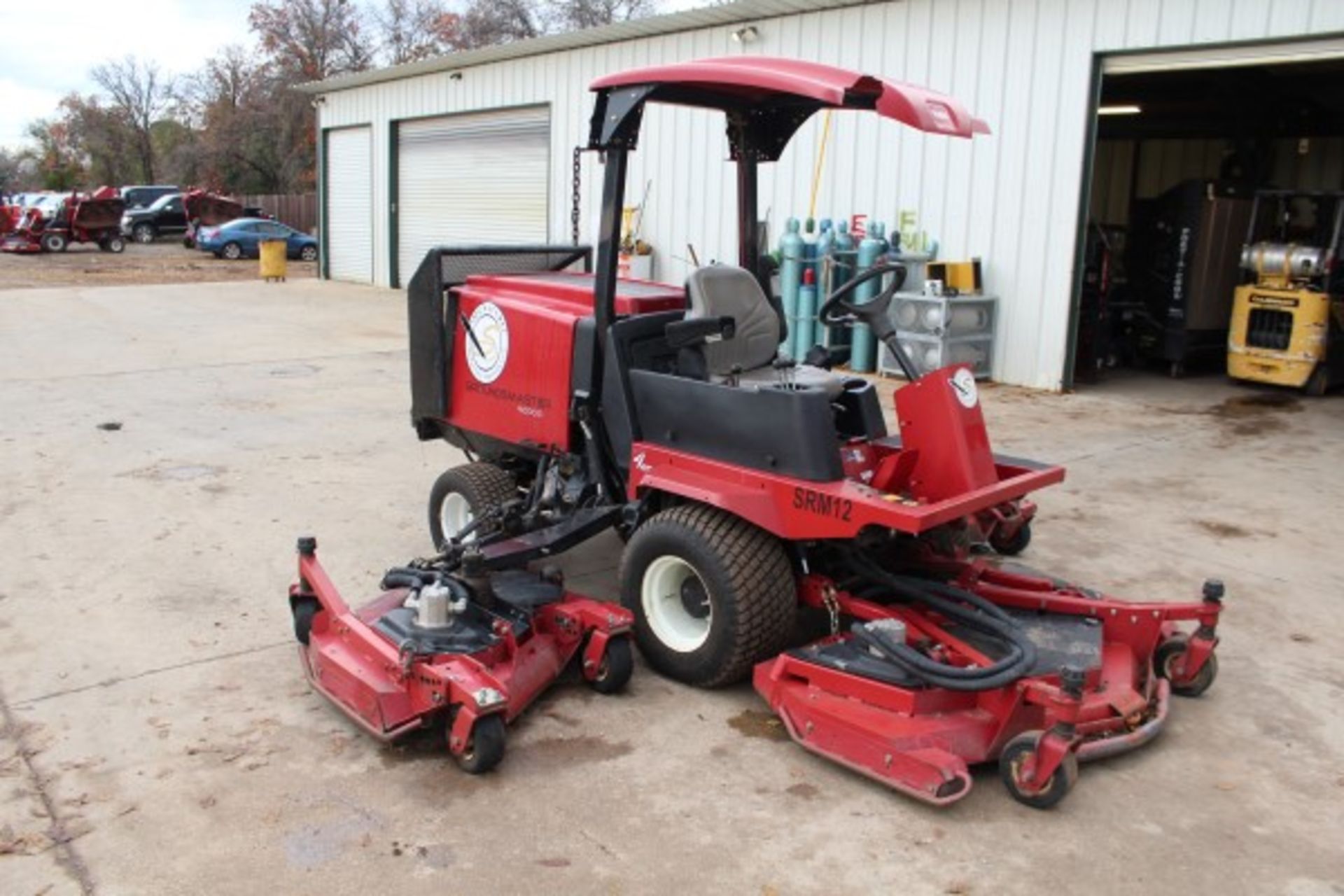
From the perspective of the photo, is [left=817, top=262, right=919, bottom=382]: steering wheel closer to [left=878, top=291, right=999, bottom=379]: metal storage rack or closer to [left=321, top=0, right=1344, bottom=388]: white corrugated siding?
[left=878, top=291, right=999, bottom=379]: metal storage rack

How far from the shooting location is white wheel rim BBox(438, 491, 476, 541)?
5.25 m

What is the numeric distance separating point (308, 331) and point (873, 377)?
709 cm

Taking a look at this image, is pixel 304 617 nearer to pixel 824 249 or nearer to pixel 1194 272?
pixel 824 249

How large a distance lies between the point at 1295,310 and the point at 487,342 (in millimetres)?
8317

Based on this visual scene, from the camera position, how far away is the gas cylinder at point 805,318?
1156cm

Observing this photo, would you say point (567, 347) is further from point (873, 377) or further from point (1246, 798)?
point (873, 377)

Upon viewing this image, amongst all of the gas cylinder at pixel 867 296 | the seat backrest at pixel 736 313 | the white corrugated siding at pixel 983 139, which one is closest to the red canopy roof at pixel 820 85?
the seat backrest at pixel 736 313

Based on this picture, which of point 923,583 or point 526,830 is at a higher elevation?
point 923,583

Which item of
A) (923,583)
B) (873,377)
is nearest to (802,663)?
(923,583)

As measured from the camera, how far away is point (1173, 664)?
13.3 feet

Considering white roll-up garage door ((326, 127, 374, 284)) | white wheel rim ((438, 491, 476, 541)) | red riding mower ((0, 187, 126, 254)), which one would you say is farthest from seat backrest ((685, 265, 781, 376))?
red riding mower ((0, 187, 126, 254))

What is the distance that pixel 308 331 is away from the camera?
47.1 ft

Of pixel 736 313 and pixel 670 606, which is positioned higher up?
pixel 736 313

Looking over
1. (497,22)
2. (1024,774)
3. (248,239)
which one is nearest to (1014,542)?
(1024,774)
